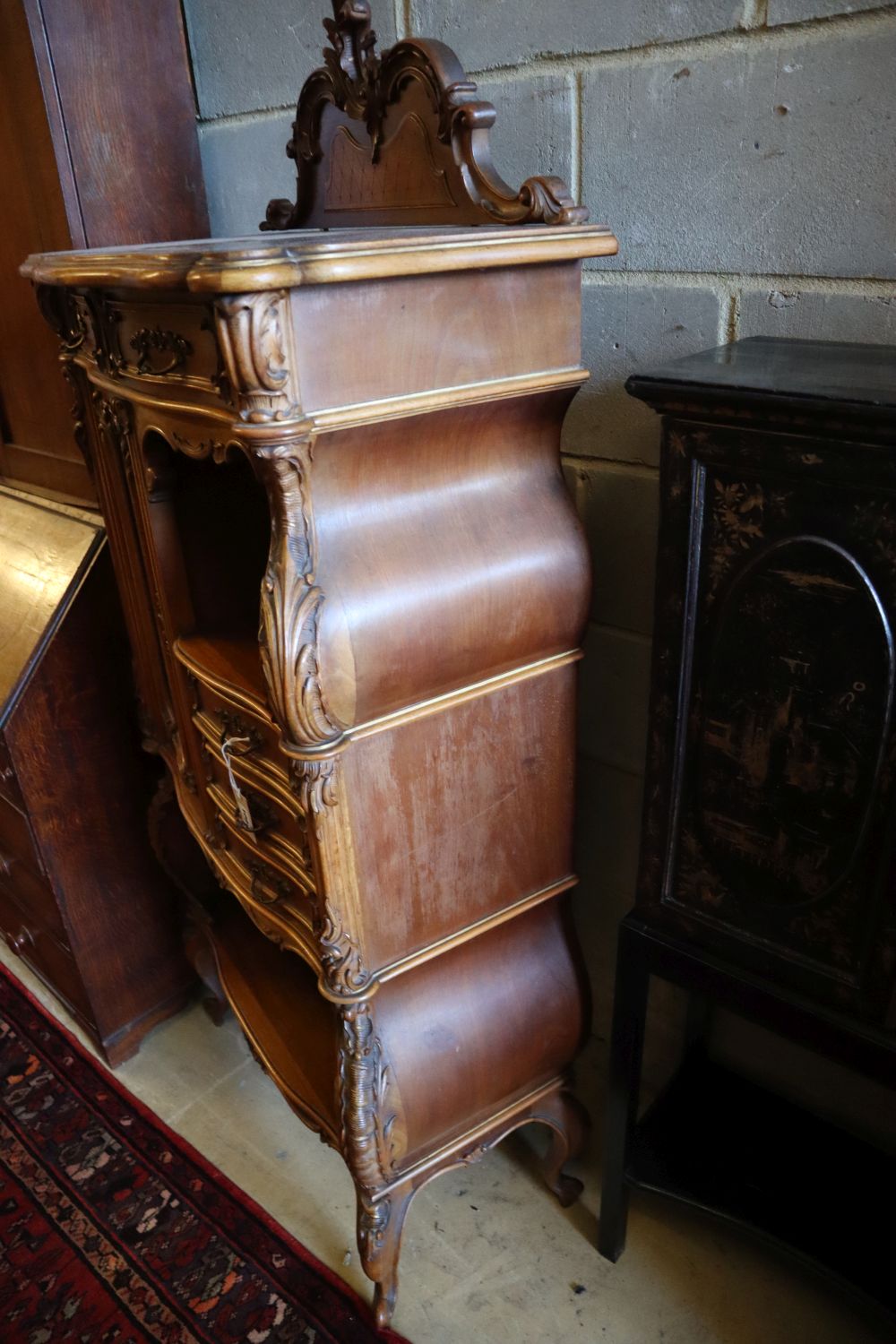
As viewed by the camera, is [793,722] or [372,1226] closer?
[793,722]

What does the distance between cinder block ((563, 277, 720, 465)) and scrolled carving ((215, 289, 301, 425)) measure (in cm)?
63

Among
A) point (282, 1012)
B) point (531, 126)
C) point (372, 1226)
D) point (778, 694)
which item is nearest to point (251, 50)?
point (531, 126)

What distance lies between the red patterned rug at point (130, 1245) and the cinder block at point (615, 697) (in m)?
0.94

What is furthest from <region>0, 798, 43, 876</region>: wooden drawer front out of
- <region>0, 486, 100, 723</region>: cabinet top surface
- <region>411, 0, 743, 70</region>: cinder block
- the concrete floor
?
<region>411, 0, 743, 70</region>: cinder block

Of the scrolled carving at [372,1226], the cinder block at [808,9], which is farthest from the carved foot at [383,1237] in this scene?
the cinder block at [808,9]

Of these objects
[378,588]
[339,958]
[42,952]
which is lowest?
[42,952]

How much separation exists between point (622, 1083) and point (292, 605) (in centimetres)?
88

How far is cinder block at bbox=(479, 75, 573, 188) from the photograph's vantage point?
1.33 metres

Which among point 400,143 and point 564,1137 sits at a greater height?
point 400,143

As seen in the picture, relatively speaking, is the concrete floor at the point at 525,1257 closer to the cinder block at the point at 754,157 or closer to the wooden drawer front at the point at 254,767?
the wooden drawer front at the point at 254,767

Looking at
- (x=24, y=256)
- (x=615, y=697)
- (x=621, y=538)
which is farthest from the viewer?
(x=24, y=256)

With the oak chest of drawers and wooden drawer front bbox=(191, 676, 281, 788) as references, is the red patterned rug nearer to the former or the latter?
the oak chest of drawers

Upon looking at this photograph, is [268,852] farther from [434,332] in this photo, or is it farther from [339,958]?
[434,332]

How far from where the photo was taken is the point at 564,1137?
160 centimetres
